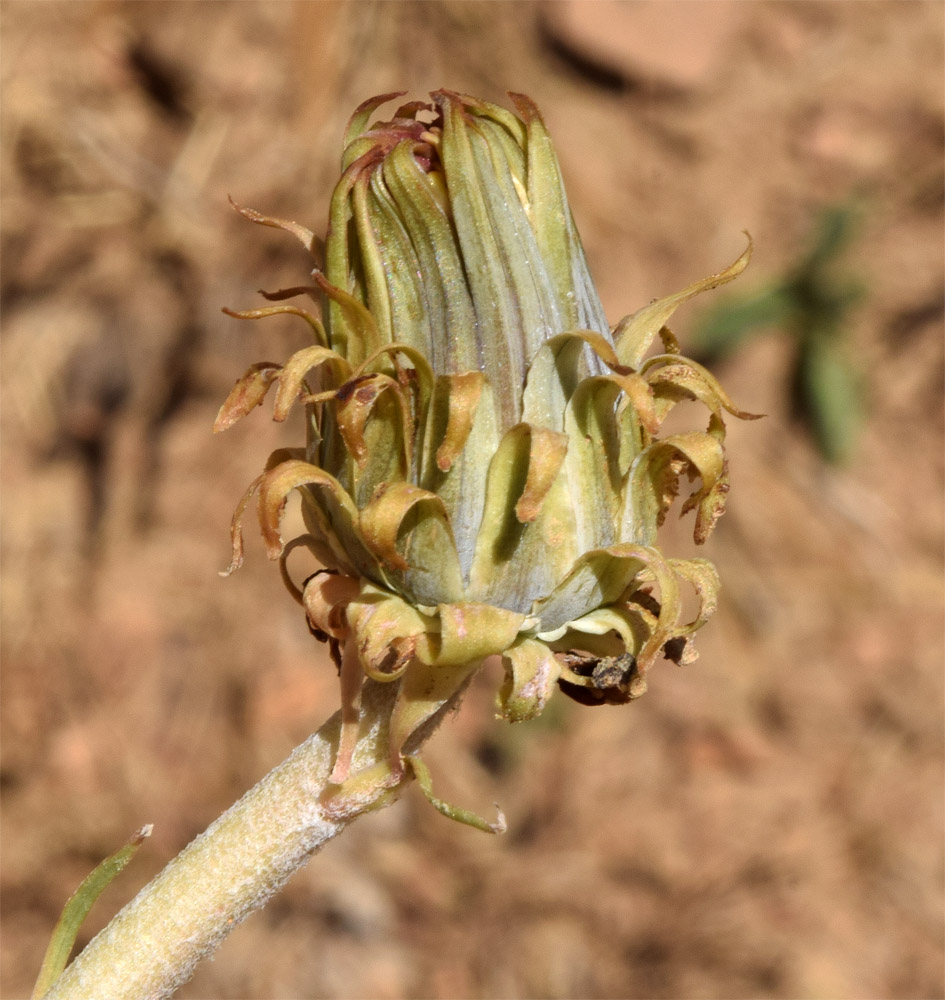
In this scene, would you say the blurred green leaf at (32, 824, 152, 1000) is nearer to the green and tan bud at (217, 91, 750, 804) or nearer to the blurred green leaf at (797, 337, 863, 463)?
the green and tan bud at (217, 91, 750, 804)

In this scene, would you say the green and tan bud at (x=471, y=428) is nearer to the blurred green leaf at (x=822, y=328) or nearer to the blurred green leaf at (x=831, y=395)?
the blurred green leaf at (x=822, y=328)

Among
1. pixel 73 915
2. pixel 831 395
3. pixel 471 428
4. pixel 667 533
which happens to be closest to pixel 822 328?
pixel 831 395

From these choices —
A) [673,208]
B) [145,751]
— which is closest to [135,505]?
[145,751]

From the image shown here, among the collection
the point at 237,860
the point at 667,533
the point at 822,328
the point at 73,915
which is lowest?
the point at 667,533

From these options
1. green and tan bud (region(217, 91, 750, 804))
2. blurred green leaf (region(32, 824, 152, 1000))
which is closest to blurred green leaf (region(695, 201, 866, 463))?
green and tan bud (region(217, 91, 750, 804))

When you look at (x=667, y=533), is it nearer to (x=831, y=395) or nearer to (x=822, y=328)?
(x=831, y=395)

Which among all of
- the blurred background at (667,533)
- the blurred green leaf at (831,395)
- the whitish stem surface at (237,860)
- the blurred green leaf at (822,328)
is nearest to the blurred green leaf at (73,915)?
the whitish stem surface at (237,860)
